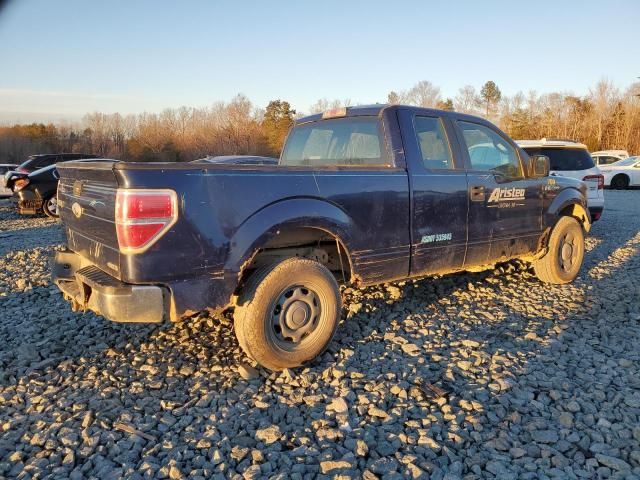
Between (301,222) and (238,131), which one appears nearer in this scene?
(301,222)

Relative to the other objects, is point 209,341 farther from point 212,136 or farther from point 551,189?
point 212,136

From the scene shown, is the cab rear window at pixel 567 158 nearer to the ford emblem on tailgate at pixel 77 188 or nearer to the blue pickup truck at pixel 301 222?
the blue pickup truck at pixel 301 222

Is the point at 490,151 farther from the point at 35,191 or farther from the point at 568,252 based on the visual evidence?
the point at 35,191

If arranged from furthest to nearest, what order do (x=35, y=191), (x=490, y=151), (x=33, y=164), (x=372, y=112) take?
1. (x=33, y=164)
2. (x=35, y=191)
3. (x=490, y=151)
4. (x=372, y=112)

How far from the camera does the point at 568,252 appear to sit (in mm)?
5895

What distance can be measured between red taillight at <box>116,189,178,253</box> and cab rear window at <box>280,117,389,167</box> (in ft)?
5.07

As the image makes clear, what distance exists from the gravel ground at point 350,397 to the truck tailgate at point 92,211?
2.91 feet

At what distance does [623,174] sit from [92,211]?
24758 millimetres

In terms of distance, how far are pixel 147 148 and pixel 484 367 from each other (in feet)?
129

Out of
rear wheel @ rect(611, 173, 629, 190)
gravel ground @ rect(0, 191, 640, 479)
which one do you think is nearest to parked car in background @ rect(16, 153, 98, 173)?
gravel ground @ rect(0, 191, 640, 479)

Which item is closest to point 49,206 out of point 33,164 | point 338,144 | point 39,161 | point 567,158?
point 33,164

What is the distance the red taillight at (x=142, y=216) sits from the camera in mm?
2840

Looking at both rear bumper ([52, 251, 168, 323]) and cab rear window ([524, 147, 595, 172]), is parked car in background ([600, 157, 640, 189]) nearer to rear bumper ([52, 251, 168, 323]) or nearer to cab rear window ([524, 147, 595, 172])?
cab rear window ([524, 147, 595, 172])

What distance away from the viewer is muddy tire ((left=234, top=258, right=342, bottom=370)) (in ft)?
10.9
